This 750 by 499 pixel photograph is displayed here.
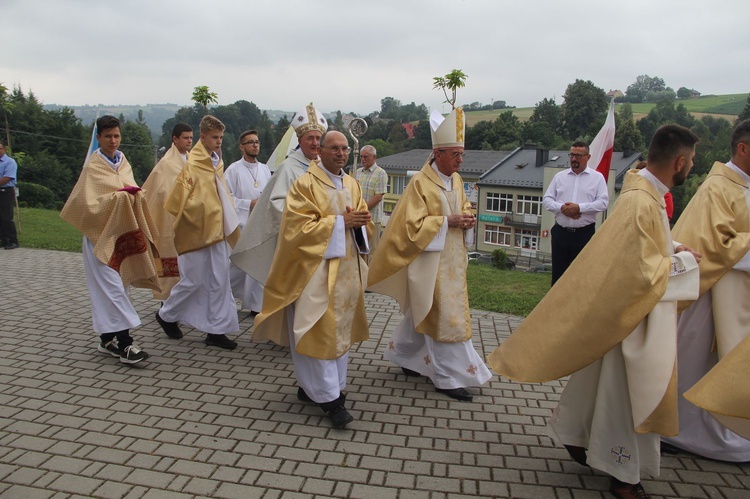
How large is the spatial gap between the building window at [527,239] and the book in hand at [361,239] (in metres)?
54.9

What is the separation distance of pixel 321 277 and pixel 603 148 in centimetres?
554

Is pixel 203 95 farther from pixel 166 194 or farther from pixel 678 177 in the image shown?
pixel 678 177

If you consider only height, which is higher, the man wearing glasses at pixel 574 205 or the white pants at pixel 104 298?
the man wearing glasses at pixel 574 205

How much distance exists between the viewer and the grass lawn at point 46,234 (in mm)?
12906

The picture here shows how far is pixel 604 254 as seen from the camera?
3605mm

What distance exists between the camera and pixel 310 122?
5.72 m

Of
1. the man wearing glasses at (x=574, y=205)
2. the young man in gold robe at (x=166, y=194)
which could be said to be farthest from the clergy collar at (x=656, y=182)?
the young man in gold robe at (x=166, y=194)

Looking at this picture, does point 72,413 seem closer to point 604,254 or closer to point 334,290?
point 334,290

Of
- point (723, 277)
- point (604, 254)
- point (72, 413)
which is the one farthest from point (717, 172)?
point (72, 413)

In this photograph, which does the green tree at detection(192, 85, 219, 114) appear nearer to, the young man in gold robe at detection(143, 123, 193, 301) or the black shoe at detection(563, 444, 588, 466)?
the young man in gold robe at detection(143, 123, 193, 301)

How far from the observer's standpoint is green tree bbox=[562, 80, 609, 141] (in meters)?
85.2

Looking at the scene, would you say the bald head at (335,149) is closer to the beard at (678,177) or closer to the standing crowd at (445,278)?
the standing crowd at (445,278)

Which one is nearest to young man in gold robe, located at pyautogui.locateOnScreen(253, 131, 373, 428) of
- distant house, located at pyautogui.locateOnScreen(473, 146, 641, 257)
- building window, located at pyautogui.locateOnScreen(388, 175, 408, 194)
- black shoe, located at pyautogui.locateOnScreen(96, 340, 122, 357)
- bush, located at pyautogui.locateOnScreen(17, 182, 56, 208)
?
black shoe, located at pyautogui.locateOnScreen(96, 340, 122, 357)

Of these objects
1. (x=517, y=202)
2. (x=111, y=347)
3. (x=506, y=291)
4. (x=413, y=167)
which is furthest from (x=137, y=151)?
(x=111, y=347)
